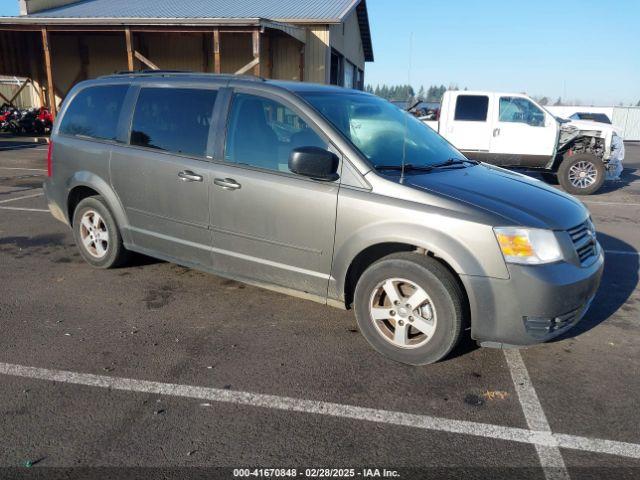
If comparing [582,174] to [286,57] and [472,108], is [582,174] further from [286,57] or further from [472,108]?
[286,57]

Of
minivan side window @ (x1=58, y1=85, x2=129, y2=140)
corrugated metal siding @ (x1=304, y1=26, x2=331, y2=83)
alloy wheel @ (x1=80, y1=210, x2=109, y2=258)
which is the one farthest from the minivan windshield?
corrugated metal siding @ (x1=304, y1=26, x2=331, y2=83)

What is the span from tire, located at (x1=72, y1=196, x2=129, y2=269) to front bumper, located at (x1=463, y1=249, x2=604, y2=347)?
3.45m

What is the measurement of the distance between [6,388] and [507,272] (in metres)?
3.11

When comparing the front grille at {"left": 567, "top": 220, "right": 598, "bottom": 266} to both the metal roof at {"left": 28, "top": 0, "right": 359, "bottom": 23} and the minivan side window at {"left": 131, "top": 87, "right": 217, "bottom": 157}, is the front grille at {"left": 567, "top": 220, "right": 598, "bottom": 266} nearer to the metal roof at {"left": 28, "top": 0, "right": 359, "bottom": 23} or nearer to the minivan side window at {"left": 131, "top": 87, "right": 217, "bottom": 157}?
the minivan side window at {"left": 131, "top": 87, "right": 217, "bottom": 157}

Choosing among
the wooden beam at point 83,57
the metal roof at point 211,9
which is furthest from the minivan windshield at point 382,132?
the wooden beam at point 83,57

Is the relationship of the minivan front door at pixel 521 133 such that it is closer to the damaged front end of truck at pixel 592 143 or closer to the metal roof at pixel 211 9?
the damaged front end of truck at pixel 592 143

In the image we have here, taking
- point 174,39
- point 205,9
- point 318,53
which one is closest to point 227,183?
point 318,53

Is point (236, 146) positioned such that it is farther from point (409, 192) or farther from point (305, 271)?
point (409, 192)

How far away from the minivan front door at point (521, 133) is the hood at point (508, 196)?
7986 mm

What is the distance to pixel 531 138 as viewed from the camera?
11203 mm

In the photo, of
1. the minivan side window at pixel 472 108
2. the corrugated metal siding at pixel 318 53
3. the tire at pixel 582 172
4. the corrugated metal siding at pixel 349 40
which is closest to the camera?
the tire at pixel 582 172

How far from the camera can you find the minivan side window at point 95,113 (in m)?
4.79

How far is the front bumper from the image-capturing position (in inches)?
118

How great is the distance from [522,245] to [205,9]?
22.3 m
